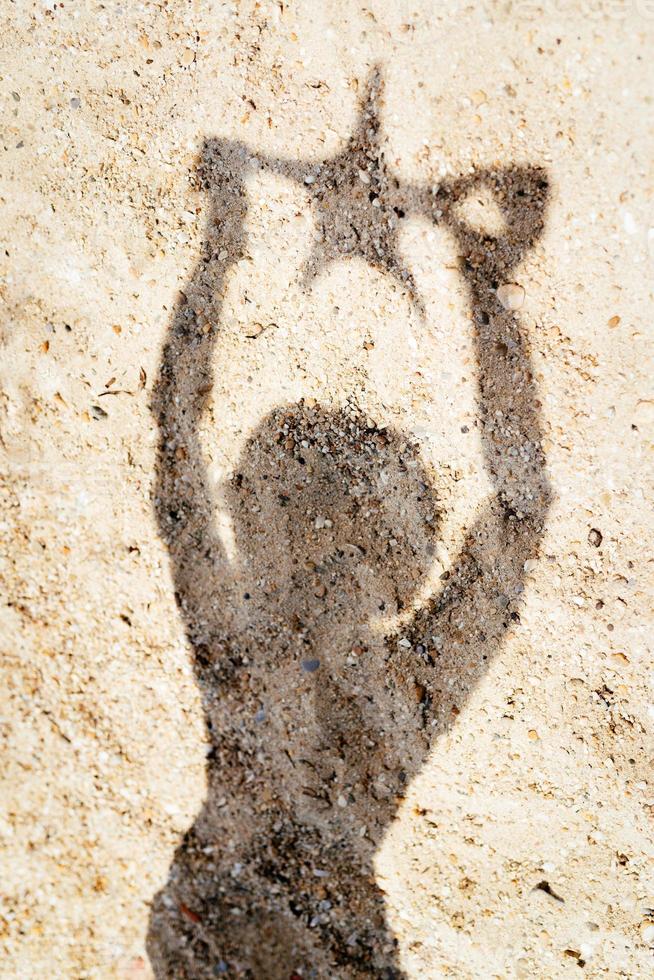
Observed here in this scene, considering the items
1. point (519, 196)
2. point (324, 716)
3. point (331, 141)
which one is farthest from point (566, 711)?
point (331, 141)

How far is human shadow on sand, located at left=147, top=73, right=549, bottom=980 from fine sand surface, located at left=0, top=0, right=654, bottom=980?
0.4 inches

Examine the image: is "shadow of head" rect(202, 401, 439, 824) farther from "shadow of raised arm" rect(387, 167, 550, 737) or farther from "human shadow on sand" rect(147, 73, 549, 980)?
"shadow of raised arm" rect(387, 167, 550, 737)

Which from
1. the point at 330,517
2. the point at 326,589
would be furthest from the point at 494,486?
the point at 326,589

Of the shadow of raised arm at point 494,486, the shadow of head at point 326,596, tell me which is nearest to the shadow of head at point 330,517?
the shadow of head at point 326,596

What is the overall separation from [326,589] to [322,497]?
34cm

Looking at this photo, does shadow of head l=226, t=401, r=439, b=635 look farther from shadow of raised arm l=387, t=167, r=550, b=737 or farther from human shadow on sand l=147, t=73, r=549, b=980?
shadow of raised arm l=387, t=167, r=550, b=737

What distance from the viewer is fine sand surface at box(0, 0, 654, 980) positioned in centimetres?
250

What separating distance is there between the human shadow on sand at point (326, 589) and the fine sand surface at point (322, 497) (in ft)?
0.04

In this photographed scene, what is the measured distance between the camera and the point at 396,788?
2.55 meters

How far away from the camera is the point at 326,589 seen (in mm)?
2564

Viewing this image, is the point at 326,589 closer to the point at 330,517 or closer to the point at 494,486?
the point at 330,517

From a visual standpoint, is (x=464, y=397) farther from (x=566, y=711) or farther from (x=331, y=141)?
(x=566, y=711)

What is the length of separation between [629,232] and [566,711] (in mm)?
1782

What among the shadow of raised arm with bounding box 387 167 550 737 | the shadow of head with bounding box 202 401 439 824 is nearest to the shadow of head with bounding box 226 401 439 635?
the shadow of head with bounding box 202 401 439 824
